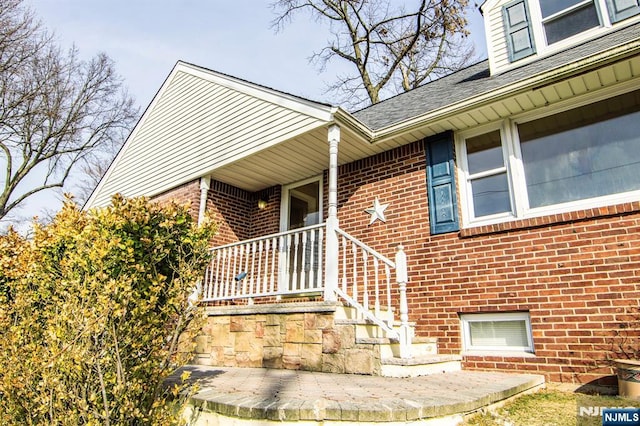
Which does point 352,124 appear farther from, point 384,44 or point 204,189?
point 384,44

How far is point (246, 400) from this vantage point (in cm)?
261

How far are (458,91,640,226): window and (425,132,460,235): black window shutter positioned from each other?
193 mm

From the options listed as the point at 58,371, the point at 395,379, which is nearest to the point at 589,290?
the point at 395,379

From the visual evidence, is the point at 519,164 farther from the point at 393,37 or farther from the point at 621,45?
the point at 393,37

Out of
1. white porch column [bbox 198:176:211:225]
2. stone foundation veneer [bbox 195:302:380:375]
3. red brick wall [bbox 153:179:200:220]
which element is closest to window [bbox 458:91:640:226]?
stone foundation veneer [bbox 195:302:380:375]

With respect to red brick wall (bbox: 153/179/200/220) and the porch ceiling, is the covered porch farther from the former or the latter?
red brick wall (bbox: 153/179/200/220)

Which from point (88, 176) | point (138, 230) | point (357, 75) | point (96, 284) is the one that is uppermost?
point (357, 75)

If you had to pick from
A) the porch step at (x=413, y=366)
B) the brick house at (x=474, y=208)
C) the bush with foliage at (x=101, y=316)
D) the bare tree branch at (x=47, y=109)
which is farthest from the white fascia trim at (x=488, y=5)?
the bare tree branch at (x=47, y=109)

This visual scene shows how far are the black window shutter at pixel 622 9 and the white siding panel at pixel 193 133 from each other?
4.17 meters

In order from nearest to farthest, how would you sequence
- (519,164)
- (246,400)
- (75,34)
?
(246,400) < (519,164) < (75,34)

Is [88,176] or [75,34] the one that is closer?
[75,34]

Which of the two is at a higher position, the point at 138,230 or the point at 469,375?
the point at 138,230

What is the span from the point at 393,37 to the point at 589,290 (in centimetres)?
1502

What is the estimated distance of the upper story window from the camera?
518 centimetres
